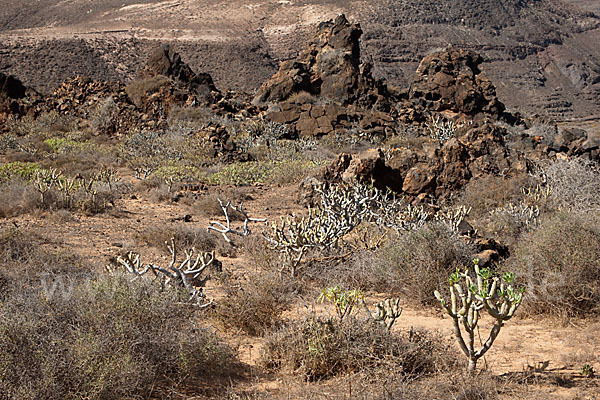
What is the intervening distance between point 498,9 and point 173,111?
66981 mm

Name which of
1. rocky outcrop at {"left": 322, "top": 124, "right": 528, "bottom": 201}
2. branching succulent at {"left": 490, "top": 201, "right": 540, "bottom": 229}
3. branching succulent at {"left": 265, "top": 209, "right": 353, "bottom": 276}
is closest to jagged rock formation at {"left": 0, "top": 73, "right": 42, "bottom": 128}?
rocky outcrop at {"left": 322, "top": 124, "right": 528, "bottom": 201}

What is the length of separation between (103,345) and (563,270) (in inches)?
147

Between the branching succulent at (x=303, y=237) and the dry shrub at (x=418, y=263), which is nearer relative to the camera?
the dry shrub at (x=418, y=263)

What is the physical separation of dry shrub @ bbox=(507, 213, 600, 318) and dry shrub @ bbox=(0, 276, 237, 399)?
2772mm

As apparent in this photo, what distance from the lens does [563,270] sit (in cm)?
442

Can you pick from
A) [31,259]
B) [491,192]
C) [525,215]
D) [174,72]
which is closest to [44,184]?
[31,259]

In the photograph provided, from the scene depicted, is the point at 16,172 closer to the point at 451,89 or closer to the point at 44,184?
the point at 44,184

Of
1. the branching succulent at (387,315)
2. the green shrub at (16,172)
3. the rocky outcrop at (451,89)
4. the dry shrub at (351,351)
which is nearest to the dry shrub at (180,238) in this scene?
the dry shrub at (351,351)

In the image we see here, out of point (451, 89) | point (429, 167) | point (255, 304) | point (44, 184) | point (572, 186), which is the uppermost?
point (255, 304)

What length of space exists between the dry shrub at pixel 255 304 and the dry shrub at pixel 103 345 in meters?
0.72

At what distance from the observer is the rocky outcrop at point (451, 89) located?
74.8 ft

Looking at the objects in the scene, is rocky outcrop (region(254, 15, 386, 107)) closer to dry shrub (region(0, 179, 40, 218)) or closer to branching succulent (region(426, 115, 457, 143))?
branching succulent (region(426, 115, 457, 143))

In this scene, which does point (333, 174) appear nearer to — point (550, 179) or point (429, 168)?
point (429, 168)

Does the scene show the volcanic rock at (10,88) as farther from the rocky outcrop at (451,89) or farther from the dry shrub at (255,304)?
the dry shrub at (255,304)
